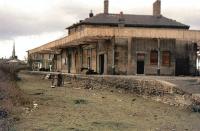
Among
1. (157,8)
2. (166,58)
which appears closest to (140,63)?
(166,58)

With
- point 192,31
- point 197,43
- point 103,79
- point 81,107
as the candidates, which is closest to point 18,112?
point 81,107

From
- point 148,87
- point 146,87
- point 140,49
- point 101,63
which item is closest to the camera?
point 148,87

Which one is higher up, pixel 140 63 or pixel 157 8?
pixel 157 8

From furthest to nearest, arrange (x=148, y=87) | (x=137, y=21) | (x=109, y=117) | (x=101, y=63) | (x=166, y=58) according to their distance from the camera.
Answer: (x=137, y=21) → (x=101, y=63) → (x=166, y=58) → (x=148, y=87) → (x=109, y=117)

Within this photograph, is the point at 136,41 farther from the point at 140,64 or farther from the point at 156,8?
the point at 156,8

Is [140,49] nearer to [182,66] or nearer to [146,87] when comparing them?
[182,66]

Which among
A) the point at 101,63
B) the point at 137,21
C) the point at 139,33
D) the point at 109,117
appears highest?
the point at 137,21

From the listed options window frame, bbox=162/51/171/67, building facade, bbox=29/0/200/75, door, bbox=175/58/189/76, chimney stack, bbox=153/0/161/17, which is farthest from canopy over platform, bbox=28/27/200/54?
chimney stack, bbox=153/0/161/17

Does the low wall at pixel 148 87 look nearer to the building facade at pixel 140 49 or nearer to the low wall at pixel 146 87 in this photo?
the low wall at pixel 146 87

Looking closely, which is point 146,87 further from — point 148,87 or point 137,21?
point 137,21

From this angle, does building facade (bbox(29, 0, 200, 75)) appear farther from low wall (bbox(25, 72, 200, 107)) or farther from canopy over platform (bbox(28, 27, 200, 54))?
low wall (bbox(25, 72, 200, 107))

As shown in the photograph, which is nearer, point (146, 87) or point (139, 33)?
point (146, 87)

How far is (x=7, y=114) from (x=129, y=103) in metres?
9.47

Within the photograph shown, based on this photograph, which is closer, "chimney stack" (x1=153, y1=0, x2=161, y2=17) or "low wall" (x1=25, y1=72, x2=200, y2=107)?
"low wall" (x1=25, y1=72, x2=200, y2=107)
